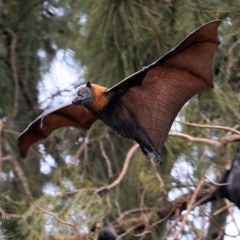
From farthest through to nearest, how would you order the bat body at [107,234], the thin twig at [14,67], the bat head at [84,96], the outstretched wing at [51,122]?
the thin twig at [14,67] < the bat body at [107,234] < the outstretched wing at [51,122] < the bat head at [84,96]

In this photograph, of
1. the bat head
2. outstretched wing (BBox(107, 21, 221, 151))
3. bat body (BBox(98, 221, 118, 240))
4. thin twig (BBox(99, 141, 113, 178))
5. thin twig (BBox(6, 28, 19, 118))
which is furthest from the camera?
thin twig (BBox(6, 28, 19, 118))

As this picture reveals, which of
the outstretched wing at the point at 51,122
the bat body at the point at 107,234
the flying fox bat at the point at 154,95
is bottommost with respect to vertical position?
the bat body at the point at 107,234

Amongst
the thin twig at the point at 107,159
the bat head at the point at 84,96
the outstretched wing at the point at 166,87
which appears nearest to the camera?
the bat head at the point at 84,96

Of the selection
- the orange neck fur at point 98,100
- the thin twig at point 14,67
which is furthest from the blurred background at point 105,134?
the orange neck fur at point 98,100

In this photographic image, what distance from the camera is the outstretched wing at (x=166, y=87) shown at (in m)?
2.38

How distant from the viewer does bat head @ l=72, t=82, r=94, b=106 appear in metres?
2.27

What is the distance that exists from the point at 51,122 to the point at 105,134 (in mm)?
875

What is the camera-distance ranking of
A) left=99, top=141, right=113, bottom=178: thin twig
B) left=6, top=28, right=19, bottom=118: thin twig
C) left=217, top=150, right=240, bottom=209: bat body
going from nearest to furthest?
left=217, top=150, right=240, bottom=209: bat body
left=99, top=141, right=113, bottom=178: thin twig
left=6, top=28, right=19, bottom=118: thin twig

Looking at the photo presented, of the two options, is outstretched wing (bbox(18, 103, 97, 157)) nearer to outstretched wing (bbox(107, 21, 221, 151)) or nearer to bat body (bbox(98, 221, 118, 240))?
outstretched wing (bbox(107, 21, 221, 151))

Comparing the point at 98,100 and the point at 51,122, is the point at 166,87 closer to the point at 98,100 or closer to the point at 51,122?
the point at 98,100

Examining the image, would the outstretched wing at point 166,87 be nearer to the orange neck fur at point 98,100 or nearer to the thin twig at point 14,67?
the orange neck fur at point 98,100

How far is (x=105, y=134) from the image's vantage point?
3.53 meters

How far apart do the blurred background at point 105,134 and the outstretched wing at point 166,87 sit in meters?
0.32

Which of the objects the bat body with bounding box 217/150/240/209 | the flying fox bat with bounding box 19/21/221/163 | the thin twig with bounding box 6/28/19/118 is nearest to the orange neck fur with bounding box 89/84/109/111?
the flying fox bat with bounding box 19/21/221/163
